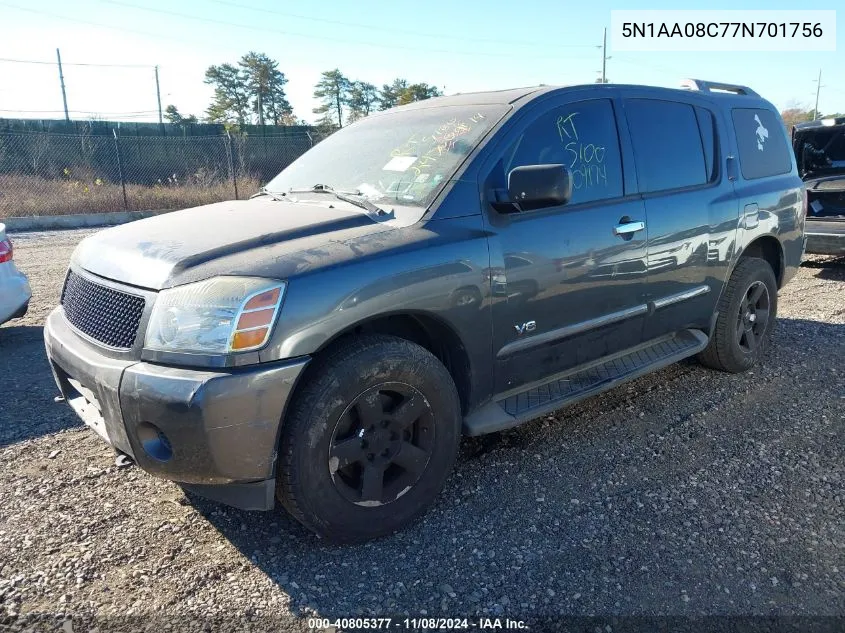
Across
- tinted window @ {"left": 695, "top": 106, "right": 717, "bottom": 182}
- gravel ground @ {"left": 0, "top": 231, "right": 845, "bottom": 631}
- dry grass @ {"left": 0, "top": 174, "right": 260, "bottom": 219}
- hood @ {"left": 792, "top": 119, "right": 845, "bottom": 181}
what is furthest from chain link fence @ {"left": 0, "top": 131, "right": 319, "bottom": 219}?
tinted window @ {"left": 695, "top": 106, "right": 717, "bottom": 182}

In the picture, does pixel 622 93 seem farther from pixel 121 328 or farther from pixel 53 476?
pixel 53 476

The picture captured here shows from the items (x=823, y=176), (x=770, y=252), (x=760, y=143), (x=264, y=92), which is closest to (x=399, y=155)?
(x=760, y=143)

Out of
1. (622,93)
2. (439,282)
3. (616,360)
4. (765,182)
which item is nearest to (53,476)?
(439,282)

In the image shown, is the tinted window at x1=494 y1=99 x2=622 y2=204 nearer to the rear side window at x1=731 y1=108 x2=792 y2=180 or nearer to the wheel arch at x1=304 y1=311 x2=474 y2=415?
the wheel arch at x1=304 y1=311 x2=474 y2=415

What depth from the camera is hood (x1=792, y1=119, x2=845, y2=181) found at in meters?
7.88

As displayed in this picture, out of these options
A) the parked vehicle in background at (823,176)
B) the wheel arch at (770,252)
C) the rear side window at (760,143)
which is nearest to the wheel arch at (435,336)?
the wheel arch at (770,252)

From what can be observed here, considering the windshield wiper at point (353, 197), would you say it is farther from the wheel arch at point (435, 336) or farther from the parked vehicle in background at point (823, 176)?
the parked vehicle in background at point (823, 176)

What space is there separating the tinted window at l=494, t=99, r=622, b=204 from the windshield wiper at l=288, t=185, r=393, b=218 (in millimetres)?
636

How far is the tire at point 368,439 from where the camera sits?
239 cm

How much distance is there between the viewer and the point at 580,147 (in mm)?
3398

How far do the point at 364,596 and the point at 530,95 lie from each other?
249 centimetres

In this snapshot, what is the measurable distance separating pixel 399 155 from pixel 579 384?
1.53 meters

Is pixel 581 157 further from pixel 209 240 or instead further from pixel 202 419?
pixel 202 419

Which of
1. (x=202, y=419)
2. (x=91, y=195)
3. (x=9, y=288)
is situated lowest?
(x=202, y=419)
